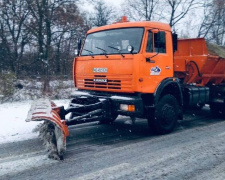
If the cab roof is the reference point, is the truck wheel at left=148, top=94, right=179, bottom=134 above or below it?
below

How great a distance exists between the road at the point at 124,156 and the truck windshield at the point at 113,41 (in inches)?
85.3

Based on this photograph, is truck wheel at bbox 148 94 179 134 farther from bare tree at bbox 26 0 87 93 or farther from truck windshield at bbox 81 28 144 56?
bare tree at bbox 26 0 87 93

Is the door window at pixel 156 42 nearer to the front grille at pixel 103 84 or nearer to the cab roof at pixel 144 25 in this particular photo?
the cab roof at pixel 144 25

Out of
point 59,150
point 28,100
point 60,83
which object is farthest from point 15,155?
point 60,83

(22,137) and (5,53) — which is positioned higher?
(5,53)

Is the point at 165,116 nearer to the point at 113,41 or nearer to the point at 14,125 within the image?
the point at 113,41

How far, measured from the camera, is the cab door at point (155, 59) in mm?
6895

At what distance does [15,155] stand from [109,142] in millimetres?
2116

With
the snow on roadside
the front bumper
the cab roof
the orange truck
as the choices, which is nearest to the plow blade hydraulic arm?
the orange truck

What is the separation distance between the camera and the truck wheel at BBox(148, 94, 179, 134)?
23.9 feet

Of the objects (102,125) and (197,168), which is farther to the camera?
(102,125)

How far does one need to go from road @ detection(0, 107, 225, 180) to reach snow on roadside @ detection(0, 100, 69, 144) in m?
0.52

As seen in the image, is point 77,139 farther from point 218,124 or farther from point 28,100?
point 28,100

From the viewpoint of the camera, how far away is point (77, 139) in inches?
274
